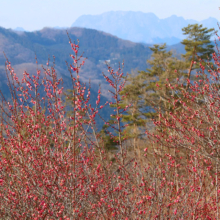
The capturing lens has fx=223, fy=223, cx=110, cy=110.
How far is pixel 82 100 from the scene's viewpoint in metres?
4.34

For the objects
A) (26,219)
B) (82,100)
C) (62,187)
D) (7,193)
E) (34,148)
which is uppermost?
(82,100)

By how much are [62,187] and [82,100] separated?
71.1 inches

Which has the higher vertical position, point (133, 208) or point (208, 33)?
point (208, 33)

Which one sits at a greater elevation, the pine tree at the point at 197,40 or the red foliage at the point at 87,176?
the pine tree at the point at 197,40

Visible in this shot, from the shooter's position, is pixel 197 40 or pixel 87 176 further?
pixel 197 40

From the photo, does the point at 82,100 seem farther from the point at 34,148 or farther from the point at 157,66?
the point at 157,66

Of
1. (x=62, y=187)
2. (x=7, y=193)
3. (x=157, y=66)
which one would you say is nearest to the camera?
(x=62, y=187)

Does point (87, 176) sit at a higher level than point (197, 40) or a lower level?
lower

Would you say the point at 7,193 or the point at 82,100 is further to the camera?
the point at 82,100

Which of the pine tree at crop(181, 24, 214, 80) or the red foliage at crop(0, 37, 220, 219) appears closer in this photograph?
the red foliage at crop(0, 37, 220, 219)

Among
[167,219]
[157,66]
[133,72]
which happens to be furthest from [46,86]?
[157,66]

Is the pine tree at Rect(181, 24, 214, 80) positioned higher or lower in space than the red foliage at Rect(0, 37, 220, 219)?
higher

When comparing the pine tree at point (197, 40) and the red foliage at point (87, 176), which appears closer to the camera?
the red foliage at point (87, 176)

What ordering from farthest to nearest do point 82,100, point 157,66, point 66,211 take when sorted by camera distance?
point 157,66 < point 82,100 < point 66,211
